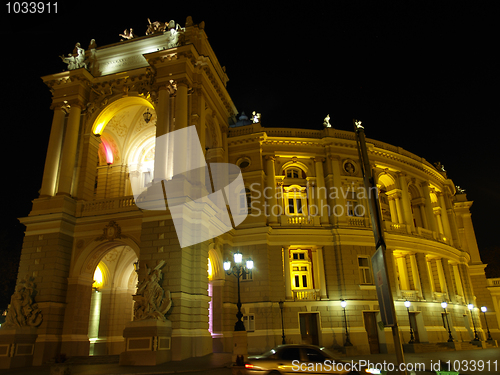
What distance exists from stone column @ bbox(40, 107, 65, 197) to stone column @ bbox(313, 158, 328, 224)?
61.8 ft

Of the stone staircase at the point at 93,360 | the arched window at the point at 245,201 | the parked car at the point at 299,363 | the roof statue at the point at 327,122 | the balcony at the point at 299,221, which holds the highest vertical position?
the roof statue at the point at 327,122

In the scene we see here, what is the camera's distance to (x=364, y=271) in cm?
2939

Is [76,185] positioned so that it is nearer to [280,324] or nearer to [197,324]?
[197,324]

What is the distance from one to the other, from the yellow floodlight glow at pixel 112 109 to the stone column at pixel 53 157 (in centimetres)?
227

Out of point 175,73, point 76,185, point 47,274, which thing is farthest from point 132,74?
point 47,274

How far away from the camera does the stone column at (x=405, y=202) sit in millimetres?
33469

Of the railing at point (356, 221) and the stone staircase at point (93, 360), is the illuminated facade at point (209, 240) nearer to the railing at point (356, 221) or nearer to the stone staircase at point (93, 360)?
the railing at point (356, 221)

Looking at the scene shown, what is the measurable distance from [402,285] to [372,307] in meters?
5.57

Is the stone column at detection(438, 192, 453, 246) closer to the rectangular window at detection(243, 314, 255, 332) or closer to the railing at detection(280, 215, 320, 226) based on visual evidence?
the railing at detection(280, 215, 320, 226)

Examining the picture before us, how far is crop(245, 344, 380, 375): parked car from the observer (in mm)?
11125

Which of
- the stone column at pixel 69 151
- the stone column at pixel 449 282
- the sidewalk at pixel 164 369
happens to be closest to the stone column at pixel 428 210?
the stone column at pixel 449 282

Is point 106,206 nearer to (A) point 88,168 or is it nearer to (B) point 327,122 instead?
(A) point 88,168

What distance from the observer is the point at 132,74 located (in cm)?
2695

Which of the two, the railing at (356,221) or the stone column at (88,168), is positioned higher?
the stone column at (88,168)
